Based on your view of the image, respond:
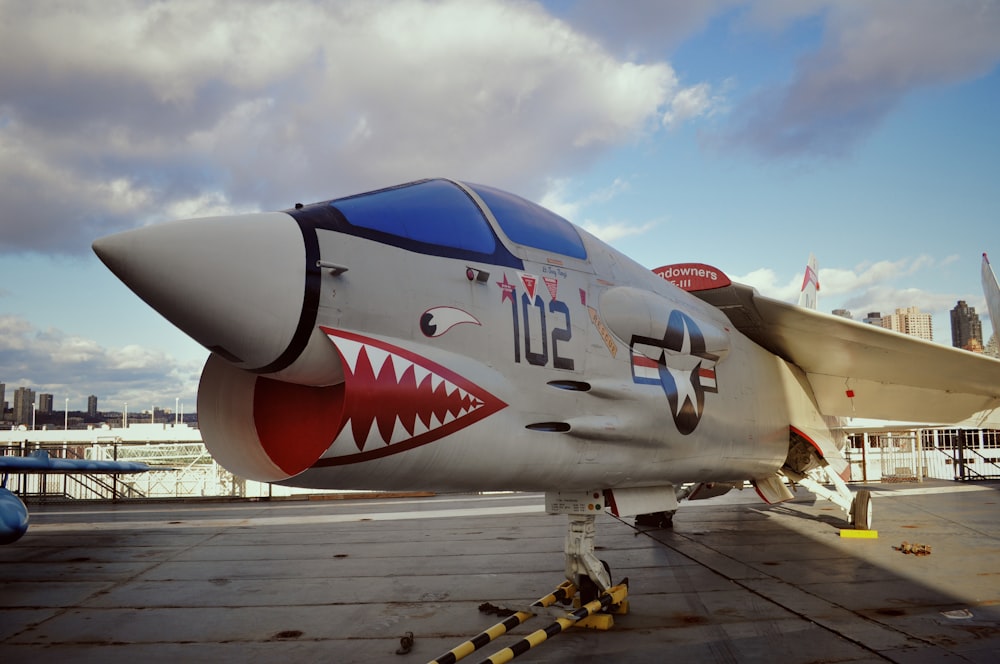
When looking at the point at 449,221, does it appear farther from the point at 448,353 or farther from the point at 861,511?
the point at 861,511

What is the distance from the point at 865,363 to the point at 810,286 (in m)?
7.10

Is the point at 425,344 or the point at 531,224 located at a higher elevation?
the point at 531,224

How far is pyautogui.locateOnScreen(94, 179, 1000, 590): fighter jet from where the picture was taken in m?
2.78

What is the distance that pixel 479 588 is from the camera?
646cm

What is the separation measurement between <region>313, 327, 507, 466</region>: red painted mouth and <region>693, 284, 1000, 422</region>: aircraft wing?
4485 millimetres

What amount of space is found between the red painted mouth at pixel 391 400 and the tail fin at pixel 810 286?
13.1m

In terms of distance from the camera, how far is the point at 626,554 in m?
8.44

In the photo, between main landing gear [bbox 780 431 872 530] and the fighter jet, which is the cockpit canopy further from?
main landing gear [bbox 780 431 872 530]

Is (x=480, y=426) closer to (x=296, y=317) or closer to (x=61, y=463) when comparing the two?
(x=296, y=317)

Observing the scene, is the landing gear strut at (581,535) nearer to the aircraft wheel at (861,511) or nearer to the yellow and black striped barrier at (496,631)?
the yellow and black striped barrier at (496,631)

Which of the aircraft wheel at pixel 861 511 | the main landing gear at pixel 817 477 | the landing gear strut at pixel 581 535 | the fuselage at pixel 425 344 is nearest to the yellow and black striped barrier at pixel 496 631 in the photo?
the landing gear strut at pixel 581 535

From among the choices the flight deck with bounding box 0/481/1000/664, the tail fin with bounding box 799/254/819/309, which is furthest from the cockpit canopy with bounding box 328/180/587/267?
the tail fin with bounding box 799/254/819/309

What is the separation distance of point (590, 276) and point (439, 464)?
1883 mm

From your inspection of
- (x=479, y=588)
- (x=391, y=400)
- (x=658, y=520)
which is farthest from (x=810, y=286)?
(x=391, y=400)
